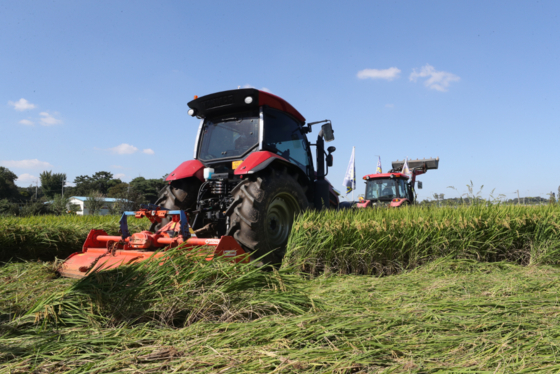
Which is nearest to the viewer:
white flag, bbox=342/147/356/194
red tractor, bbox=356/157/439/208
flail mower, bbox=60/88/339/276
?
flail mower, bbox=60/88/339/276

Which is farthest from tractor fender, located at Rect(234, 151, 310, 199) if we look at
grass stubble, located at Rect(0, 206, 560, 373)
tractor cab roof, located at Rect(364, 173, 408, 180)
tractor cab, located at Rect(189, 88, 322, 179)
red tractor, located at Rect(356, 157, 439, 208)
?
tractor cab roof, located at Rect(364, 173, 408, 180)

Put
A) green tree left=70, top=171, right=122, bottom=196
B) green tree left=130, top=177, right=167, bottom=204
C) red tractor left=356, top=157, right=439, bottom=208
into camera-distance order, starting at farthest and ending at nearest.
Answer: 1. green tree left=70, top=171, right=122, bottom=196
2. green tree left=130, top=177, right=167, bottom=204
3. red tractor left=356, top=157, right=439, bottom=208

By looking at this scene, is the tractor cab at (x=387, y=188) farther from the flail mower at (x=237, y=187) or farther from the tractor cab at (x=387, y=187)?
the flail mower at (x=237, y=187)

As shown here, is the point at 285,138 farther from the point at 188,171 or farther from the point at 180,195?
the point at 180,195

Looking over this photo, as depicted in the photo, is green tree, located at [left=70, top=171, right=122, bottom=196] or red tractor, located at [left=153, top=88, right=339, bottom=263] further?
green tree, located at [left=70, top=171, right=122, bottom=196]

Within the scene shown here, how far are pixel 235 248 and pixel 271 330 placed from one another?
125cm

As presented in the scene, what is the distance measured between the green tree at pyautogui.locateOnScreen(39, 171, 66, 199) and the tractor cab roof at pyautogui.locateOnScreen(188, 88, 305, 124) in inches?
2128

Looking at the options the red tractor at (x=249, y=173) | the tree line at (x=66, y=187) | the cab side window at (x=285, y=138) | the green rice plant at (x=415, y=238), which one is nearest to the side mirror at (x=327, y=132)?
the red tractor at (x=249, y=173)

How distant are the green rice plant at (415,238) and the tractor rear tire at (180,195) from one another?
1337mm

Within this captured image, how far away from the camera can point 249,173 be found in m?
3.38

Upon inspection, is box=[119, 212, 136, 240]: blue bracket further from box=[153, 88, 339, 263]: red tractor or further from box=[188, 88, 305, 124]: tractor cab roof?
box=[188, 88, 305, 124]: tractor cab roof

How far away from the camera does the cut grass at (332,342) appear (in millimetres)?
1453

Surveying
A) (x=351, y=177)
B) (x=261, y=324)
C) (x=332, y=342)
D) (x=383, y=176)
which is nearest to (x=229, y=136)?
(x=261, y=324)

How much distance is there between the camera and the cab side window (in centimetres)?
422
